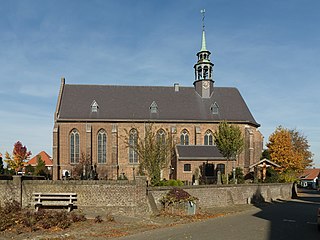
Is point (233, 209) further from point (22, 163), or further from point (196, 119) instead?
point (22, 163)

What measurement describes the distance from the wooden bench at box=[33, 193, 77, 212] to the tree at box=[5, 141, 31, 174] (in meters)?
56.8

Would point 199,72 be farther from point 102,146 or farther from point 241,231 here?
point 241,231

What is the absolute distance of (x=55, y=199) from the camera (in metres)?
17.8

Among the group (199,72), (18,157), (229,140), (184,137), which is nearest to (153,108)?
(184,137)

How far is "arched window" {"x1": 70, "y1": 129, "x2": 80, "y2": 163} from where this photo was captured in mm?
40219

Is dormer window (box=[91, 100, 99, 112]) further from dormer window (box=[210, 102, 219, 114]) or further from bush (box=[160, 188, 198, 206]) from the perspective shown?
A: bush (box=[160, 188, 198, 206])

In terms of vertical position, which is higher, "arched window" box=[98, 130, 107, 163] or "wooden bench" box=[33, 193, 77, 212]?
"arched window" box=[98, 130, 107, 163]

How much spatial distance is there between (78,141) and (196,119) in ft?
51.8

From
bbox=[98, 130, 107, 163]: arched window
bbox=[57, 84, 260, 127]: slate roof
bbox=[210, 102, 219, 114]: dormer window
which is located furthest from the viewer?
bbox=[210, 102, 219, 114]: dormer window

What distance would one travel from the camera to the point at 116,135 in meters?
40.6

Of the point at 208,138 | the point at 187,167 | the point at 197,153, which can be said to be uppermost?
the point at 208,138

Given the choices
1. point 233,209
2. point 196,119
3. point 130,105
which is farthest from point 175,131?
point 233,209

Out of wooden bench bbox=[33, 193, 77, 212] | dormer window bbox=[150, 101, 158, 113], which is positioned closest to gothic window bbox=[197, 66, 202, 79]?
dormer window bbox=[150, 101, 158, 113]

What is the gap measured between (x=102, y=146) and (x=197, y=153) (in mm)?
12452
